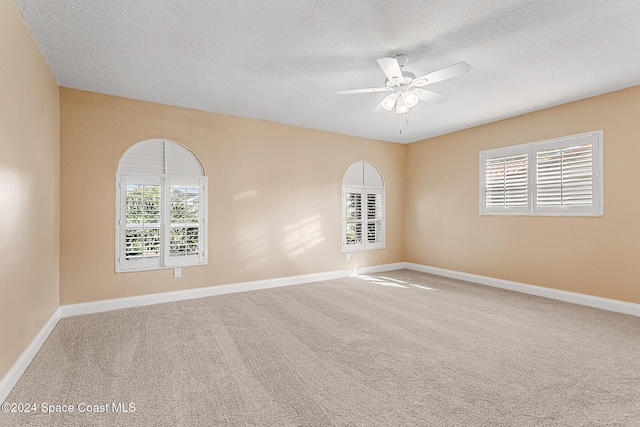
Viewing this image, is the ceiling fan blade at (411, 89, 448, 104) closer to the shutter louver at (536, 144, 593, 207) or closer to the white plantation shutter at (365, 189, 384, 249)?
the shutter louver at (536, 144, 593, 207)

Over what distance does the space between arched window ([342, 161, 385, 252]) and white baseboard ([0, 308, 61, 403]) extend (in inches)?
168

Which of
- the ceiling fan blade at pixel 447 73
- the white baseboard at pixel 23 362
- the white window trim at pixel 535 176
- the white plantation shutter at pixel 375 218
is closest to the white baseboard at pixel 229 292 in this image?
the white baseboard at pixel 23 362

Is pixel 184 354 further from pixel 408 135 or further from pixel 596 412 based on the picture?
pixel 408 135

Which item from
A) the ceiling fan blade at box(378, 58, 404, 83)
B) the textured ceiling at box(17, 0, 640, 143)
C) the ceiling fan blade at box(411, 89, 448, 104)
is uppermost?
the textured ceiling at box(17, 0, 640, 143)

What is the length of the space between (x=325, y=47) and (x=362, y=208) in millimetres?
3709

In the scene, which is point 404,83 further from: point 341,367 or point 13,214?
point 13,214

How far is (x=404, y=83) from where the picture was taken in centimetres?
295

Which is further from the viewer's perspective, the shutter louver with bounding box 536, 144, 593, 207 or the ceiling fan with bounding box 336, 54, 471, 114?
the shutter louver with bounding box 536, 144, 593, 207

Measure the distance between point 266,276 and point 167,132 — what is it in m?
2.59

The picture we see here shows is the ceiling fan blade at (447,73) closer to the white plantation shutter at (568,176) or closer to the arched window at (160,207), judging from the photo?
the white plantation shutter at (568,176)

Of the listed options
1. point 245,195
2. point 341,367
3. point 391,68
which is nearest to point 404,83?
point 391,68

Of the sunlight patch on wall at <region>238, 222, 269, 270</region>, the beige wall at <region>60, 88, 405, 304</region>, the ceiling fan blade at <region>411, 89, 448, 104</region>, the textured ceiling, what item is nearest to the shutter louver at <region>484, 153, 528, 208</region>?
the textured ceiling

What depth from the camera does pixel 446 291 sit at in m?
4.72

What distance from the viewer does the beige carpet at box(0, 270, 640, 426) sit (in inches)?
72.6
